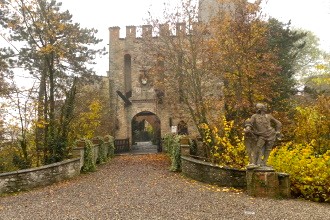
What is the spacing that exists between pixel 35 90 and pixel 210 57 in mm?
8370

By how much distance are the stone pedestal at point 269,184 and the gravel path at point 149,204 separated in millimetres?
344

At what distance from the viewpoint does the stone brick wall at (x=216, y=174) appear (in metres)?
8.60

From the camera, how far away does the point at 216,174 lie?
930 cm

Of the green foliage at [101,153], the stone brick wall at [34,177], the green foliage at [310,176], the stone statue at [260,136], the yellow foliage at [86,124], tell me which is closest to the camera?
the green foliage at [310,176]

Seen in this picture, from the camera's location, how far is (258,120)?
788 centimetres

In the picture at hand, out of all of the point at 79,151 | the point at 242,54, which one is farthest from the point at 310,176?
the point at 79,151

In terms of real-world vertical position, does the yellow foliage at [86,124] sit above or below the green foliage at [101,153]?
above

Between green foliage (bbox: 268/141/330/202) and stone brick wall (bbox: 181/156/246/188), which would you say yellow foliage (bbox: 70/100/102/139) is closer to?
stone brick wall (bbox: 181/156/246/188)

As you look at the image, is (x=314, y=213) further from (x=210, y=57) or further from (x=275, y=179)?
(x=210, y=57)

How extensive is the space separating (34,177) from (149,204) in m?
4.74

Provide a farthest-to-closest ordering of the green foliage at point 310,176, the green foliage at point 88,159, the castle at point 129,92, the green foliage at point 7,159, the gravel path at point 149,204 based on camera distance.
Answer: the castle at point 129,92 → the green foliage at point 88,159 → the green foliage at point 7,159 → the green foliage at point 310,176 → the gravel path at point 149,204

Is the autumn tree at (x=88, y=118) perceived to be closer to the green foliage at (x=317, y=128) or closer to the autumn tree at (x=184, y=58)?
the autumn tree at (x=184, y=58)

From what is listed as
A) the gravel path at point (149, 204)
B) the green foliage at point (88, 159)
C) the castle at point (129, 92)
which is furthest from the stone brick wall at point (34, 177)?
the castle at point (129, 92)

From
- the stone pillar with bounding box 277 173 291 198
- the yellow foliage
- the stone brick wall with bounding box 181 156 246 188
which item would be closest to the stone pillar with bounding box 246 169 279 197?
the stone pillar with bounding box 277 173 291 198
